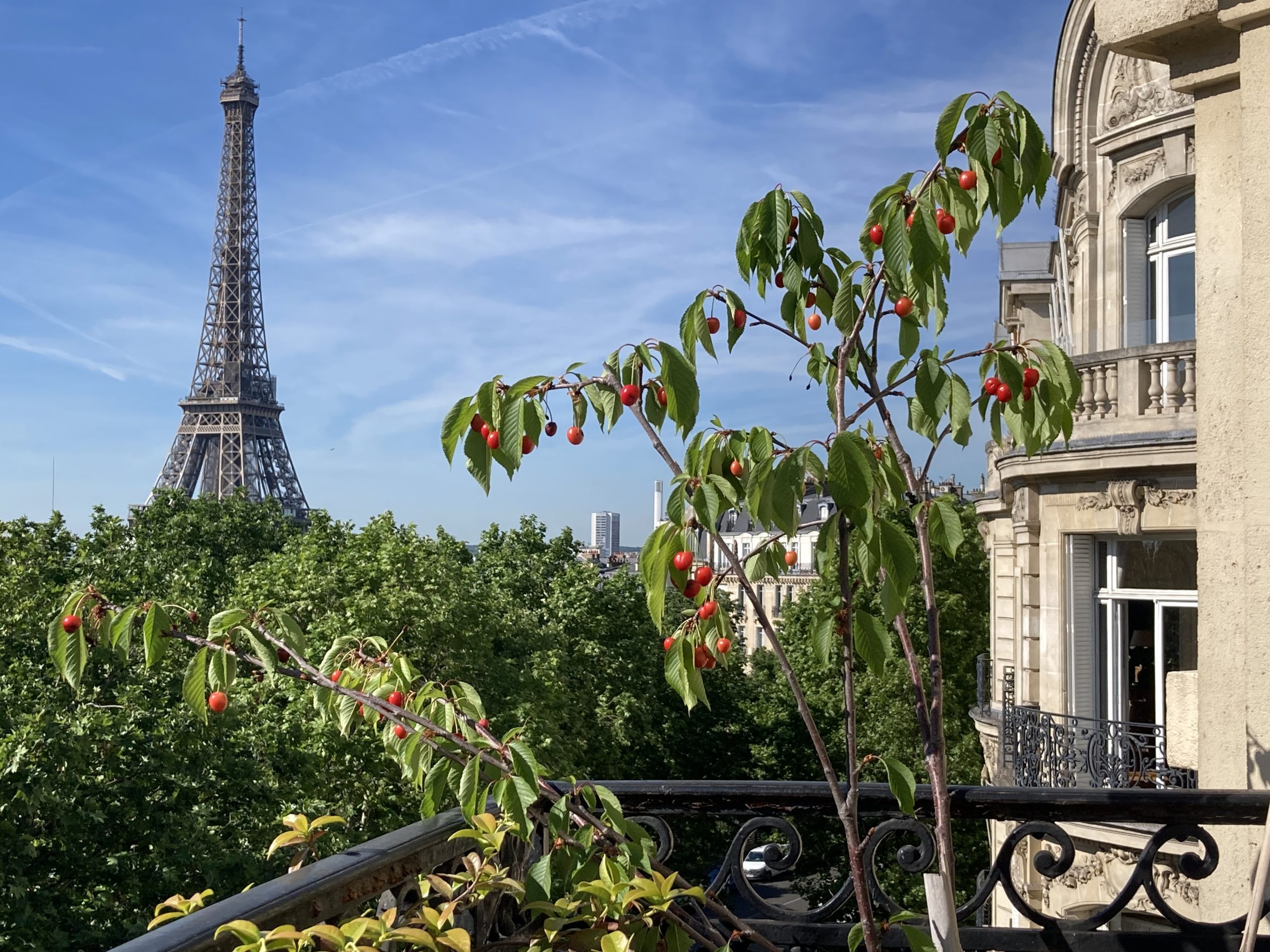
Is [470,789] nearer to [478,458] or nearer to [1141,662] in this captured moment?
[478,458]

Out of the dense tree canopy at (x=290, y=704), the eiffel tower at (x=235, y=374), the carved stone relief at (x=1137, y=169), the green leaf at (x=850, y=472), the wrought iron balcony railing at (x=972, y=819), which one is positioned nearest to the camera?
the green leaf at (x=850, y=472)

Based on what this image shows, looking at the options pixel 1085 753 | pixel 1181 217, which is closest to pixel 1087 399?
pixel 1181 217

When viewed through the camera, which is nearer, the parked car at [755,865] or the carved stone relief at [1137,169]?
the parked car at [755,865]

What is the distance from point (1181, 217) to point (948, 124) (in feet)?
40.5

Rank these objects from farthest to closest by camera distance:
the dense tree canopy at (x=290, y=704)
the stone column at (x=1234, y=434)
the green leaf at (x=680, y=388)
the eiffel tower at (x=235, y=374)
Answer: the eiffel tower at (x=235, y=374), the dense tree canopy at (x=290, y=704), the stone column at (x=1234, y=434), the green leaf at (x=680, y=388)

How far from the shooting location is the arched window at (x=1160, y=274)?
523 inches

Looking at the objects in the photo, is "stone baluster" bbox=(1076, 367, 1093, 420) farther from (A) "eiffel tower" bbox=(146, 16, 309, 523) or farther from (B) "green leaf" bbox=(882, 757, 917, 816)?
(A) "eiffel tower" bbox=(146, 16, 309, 523)

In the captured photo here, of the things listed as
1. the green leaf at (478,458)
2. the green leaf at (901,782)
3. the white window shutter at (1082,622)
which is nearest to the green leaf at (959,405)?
the green leaf at (901,782)

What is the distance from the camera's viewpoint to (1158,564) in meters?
13.0

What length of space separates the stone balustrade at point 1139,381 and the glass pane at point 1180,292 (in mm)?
707

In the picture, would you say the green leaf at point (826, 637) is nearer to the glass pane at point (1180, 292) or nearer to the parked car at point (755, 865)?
the parked car at point (755, 865)

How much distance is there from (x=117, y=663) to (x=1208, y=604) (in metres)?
20.4

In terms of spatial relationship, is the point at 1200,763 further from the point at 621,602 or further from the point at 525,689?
the point at 621,602

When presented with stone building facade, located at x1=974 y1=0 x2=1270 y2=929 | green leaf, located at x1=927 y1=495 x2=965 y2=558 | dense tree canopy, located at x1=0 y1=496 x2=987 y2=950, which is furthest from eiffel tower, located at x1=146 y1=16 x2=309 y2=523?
green leaf, located at x1=927 y1=495 x2=965 y2=558
